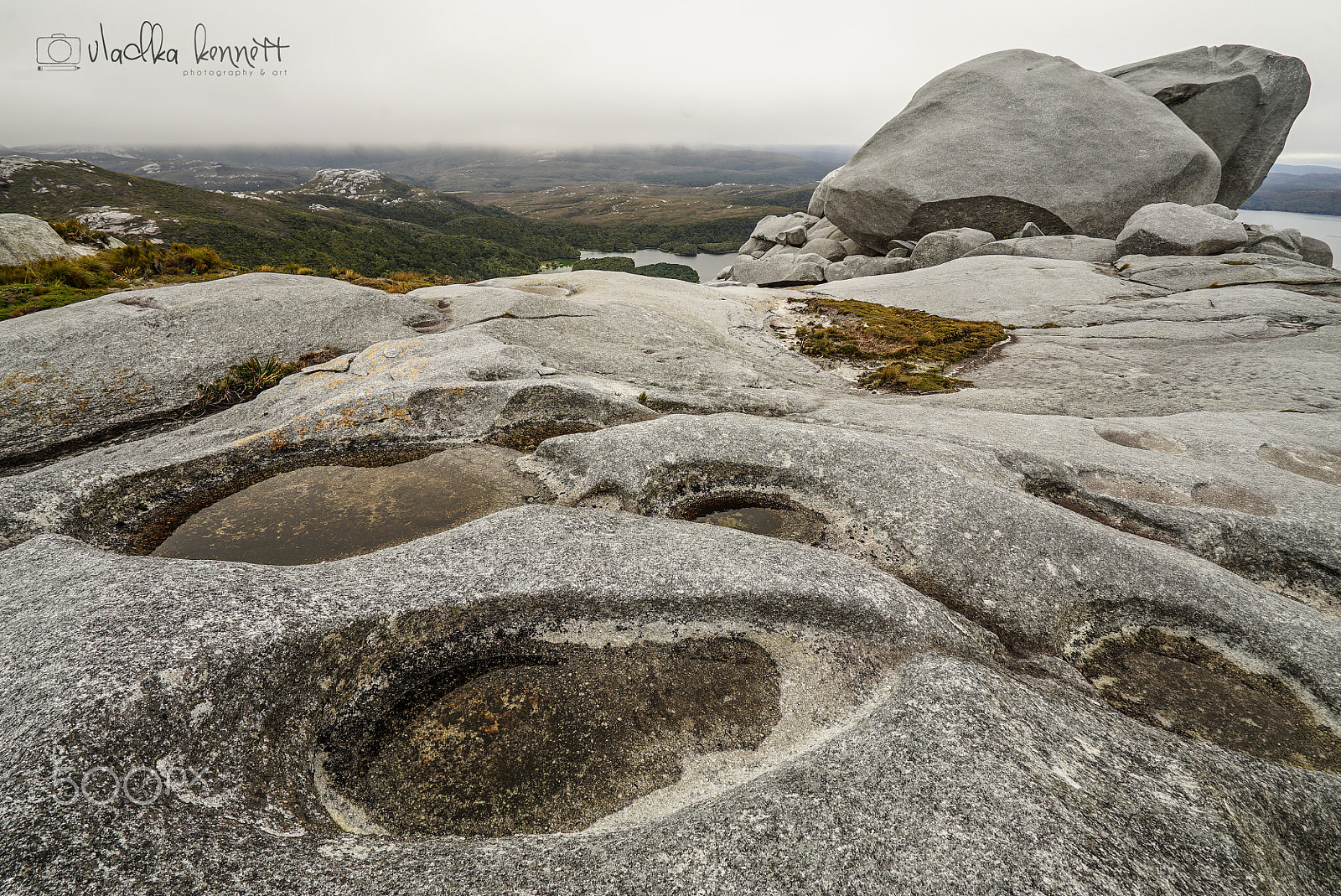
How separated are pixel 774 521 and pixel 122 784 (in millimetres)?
8734

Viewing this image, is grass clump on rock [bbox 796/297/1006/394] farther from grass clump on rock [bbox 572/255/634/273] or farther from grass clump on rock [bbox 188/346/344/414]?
grass clump on rock [bbox 572/255/634/273]

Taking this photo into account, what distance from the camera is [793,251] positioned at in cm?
5269

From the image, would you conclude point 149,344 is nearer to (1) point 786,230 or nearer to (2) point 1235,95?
(1) point 786,230

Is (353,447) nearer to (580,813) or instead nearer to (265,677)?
(265,677)

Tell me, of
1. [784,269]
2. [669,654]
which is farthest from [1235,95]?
[669,654]

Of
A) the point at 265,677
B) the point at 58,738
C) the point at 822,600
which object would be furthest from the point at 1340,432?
the point at 58,738

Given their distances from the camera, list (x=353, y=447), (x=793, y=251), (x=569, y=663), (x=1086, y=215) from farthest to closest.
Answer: (x=793, y=251)
(x=1086, y=215)
(x=353, y=447)
(x=569, y=663)

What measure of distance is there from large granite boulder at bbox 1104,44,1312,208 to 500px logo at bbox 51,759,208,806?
68516 mm

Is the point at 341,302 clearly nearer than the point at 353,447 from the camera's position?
No

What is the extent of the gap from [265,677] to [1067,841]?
25.4 feet

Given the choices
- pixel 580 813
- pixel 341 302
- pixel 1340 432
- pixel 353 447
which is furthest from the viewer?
pixel 341 302

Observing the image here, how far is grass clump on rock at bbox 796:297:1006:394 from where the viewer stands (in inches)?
735

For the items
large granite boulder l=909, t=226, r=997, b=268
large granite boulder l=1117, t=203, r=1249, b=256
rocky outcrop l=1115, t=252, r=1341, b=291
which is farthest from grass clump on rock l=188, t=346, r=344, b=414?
large granite boulder l=1117, t=203, r=1249, b=256

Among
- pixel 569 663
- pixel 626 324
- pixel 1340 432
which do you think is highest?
pixel 626 324
